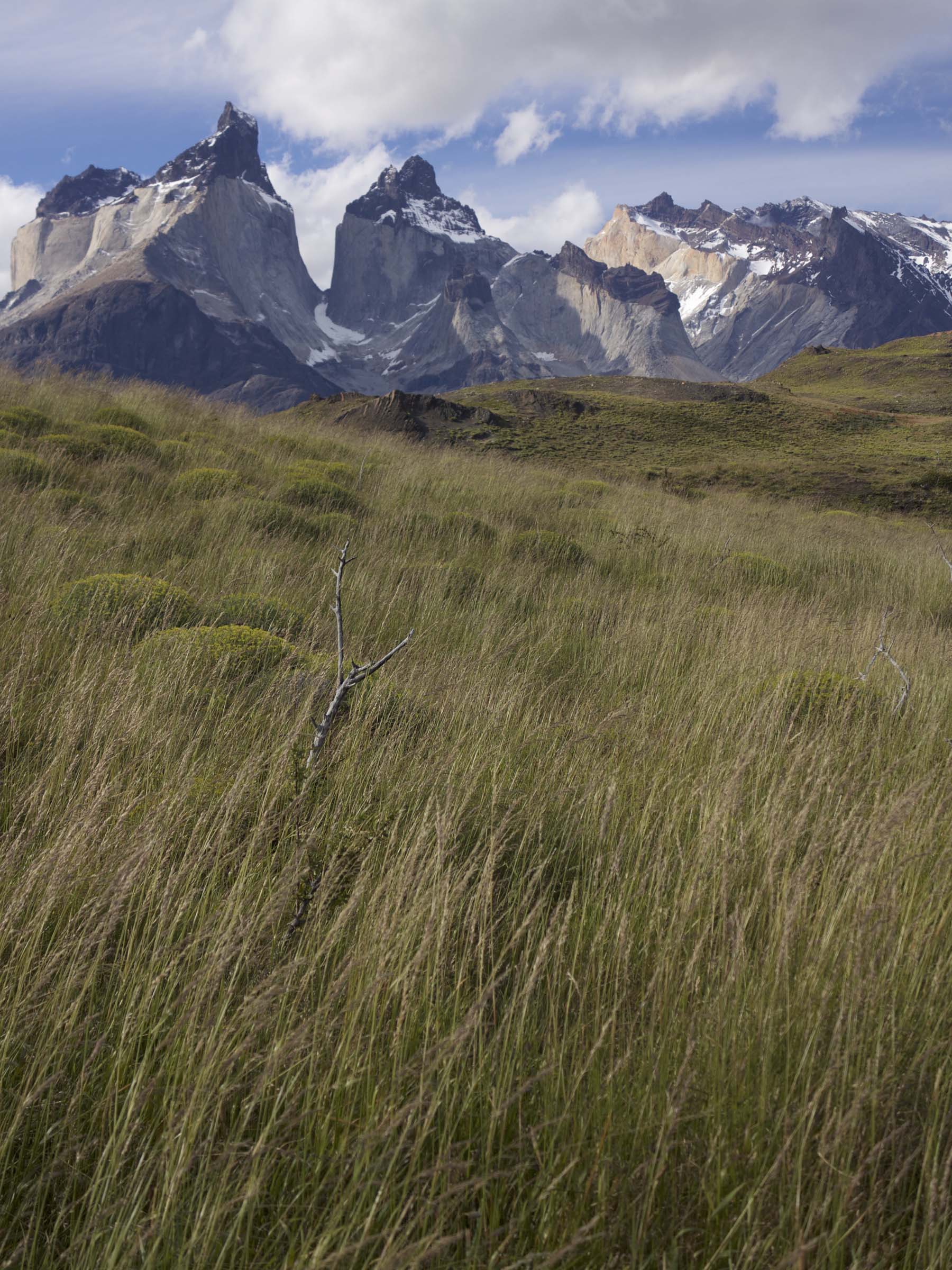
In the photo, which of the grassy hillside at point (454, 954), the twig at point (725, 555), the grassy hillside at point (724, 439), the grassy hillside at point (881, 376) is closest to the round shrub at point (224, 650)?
the grassy hillside at point (454, 954)

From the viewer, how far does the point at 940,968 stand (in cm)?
191

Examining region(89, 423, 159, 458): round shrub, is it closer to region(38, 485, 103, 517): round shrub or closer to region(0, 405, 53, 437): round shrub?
region(0, 405, 53, 437): round shrub

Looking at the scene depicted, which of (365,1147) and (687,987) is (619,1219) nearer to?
(365,1147)

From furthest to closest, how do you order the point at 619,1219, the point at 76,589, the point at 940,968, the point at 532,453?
the point at 532,453 < the point at 76,589 < the point at 940,968 < the point at 619,1219

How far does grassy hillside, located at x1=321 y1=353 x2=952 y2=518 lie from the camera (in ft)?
77.2

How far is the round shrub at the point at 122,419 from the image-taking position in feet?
34.1

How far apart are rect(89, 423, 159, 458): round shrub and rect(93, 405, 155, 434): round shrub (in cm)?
69

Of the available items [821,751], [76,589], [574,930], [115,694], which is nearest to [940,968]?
[574,930]

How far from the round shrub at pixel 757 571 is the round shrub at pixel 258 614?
549 cm

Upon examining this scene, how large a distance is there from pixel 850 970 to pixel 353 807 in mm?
1542

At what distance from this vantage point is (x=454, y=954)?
1853mm

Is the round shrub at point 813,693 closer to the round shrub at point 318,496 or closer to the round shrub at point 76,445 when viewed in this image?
the round shrub at point 318,496

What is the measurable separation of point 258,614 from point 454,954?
3.29 m

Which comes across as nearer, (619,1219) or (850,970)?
(619,1219)
